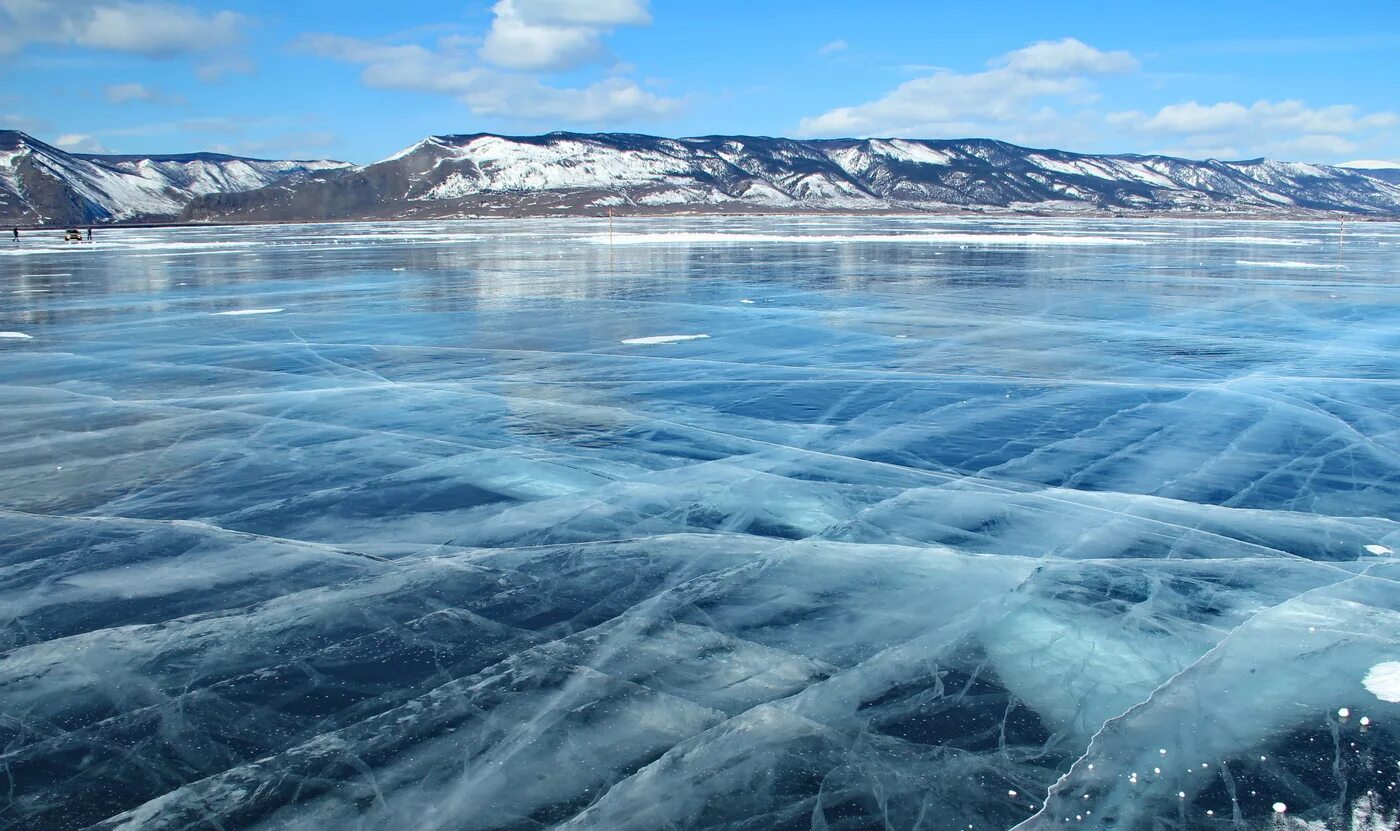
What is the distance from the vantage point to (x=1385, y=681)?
3.21m

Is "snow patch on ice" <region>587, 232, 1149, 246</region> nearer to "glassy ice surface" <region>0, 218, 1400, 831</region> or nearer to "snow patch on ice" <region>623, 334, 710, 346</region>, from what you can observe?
"snow patch on ice" <region>623, 334, 710, 346</region>

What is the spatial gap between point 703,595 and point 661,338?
7658mm

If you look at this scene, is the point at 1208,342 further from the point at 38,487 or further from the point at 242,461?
the point at 38,487

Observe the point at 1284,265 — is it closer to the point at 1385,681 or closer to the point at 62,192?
the point at 1385,681

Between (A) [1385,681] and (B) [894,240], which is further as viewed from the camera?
(B) [894,240]

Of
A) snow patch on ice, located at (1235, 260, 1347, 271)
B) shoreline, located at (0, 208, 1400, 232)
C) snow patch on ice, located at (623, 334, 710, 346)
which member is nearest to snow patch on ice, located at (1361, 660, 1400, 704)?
snow patch on ice, located at (623, 334, 710, 346)

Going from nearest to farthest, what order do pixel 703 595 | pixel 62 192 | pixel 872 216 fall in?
pixel 703 595 < pixel 872 216 < pixel 62 192

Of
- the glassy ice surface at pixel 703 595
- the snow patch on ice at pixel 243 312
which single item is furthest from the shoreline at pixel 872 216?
the glassy ice surface at pixel 703 595

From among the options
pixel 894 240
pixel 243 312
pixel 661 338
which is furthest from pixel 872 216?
pixel 661 338

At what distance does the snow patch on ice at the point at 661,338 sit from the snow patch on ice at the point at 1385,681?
840 cm

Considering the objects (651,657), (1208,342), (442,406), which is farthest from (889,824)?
(1208,342)

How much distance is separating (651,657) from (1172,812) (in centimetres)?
174

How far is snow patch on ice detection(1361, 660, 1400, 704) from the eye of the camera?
10.3 ft

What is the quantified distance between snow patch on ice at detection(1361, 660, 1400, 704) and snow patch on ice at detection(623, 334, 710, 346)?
840 centimetres
